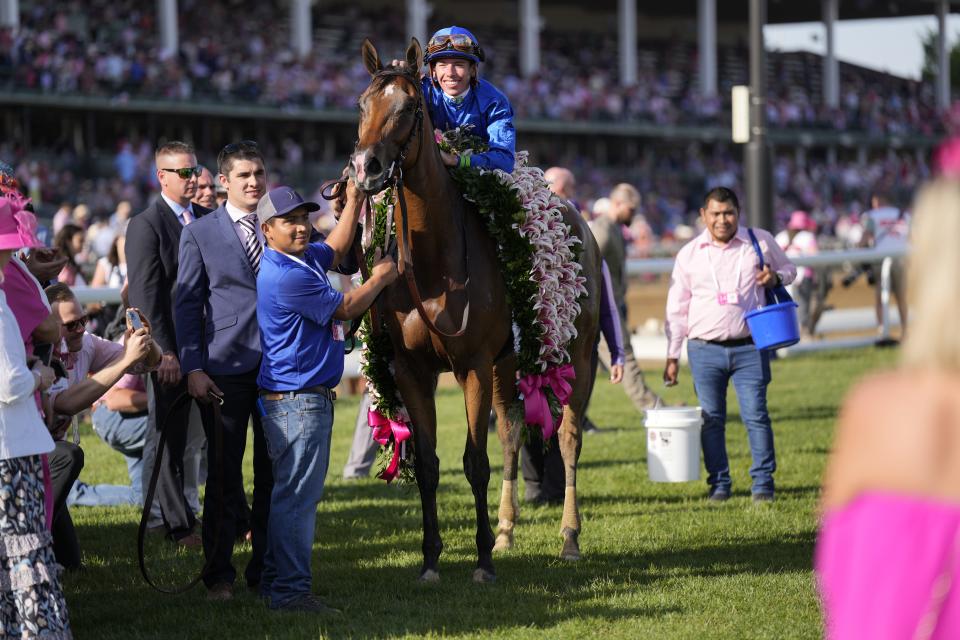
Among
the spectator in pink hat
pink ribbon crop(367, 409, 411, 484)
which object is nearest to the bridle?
pink ribbon crop(367, 409, 411, 484)

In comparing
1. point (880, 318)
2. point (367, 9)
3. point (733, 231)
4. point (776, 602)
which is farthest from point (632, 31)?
point (776, 602)

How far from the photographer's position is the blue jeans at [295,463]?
495 centimetres

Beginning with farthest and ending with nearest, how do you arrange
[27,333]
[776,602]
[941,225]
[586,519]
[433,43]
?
[586,519], [433,43], [776,602], [27,333], [941,225]

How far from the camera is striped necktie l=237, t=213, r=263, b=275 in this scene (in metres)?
5.39

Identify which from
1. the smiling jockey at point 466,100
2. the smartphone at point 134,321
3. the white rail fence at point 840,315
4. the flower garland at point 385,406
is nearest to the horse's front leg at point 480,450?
the flower garland at point 385,406

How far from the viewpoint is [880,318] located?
16.4m

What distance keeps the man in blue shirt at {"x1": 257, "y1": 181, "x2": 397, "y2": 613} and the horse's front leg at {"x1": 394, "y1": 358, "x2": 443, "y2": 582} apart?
2.53ft

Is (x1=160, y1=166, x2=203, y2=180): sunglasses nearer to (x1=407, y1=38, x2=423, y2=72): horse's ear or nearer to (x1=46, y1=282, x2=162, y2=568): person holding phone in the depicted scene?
(x1=46, y1=282, x2=162, y2=568): person holding phone

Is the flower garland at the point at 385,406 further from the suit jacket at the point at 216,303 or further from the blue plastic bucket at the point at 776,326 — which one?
the blue plastic bucket at the point at 776,326

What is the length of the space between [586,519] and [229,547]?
7.77 ft

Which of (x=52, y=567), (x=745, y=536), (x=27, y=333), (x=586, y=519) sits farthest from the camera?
(x=586, y=519)

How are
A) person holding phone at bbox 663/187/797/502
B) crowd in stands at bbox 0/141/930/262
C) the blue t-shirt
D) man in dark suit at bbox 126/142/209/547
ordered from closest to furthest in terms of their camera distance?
the blue t-shirt → man in dark suit at bbox 126/142/209/547 → person holding phone at bbox 663/187/797/502 → crowd in stands at bbox 0/141/930/262

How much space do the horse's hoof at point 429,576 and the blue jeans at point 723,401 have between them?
242 centimetres

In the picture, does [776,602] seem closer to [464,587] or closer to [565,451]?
[464,587]
